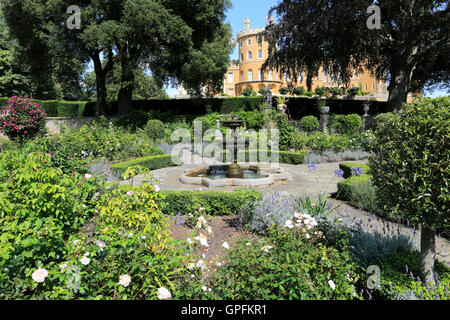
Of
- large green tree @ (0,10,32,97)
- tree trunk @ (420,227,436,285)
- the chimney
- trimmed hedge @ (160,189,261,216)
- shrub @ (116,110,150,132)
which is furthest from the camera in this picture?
the chimney

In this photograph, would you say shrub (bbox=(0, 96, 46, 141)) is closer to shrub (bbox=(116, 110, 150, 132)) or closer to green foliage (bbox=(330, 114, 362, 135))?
shrub (bbox=(116, 110, 150, 132))

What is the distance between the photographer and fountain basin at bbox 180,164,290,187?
710cm

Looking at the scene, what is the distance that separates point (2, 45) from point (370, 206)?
35.2 m

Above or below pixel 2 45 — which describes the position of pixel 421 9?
below

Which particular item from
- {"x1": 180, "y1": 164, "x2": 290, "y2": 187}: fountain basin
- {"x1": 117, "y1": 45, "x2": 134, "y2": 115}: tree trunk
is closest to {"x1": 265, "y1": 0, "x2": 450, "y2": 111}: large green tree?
{"x1": 117, "y1": 45, "x2": 134, "y2": 115}: tree trunk

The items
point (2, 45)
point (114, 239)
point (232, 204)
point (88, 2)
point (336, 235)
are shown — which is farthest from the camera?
point (2, 45)

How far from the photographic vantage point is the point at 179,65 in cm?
1786

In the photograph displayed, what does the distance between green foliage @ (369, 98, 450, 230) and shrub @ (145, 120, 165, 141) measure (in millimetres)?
13262

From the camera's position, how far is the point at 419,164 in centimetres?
242

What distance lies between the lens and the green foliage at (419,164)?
2.34 m

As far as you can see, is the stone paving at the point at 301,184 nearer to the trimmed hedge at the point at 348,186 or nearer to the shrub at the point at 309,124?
the trimmed hedge at the point at 348,186

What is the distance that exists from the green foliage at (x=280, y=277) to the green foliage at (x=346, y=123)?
13930 millimetres
